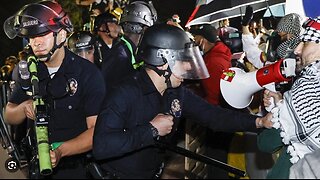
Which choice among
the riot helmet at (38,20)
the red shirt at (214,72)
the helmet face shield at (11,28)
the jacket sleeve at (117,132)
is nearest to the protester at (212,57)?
the red shirt at (214,72)

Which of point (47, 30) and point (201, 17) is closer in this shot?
point (47, 30)

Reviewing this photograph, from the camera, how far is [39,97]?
162 cm

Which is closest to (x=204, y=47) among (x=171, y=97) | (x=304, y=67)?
(x=171, y=97)

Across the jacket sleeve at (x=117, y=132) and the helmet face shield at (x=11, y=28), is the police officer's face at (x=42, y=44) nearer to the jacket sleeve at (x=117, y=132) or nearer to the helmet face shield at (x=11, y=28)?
the helmet face shield at (x=11, y=28)

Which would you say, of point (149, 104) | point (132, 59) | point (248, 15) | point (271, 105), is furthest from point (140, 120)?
point (248, 15)

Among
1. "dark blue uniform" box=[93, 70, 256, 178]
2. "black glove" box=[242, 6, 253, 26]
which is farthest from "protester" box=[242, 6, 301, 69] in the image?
"dark blue uniform" box=[93, 70, 256, 178]

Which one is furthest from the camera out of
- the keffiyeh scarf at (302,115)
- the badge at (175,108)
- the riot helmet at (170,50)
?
the badge at (175,108)

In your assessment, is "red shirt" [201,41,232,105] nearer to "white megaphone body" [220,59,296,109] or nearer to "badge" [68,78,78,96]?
"white megaphone body" [220,59,296,109]

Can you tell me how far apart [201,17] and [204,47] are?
10 centimetres

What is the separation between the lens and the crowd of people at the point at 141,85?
5.06ft

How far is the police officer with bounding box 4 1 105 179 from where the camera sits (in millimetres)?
1605

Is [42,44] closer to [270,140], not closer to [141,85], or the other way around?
[141,85]

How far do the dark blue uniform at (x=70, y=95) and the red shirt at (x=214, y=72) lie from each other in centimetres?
37

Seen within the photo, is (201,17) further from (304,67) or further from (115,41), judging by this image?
(304,67)
